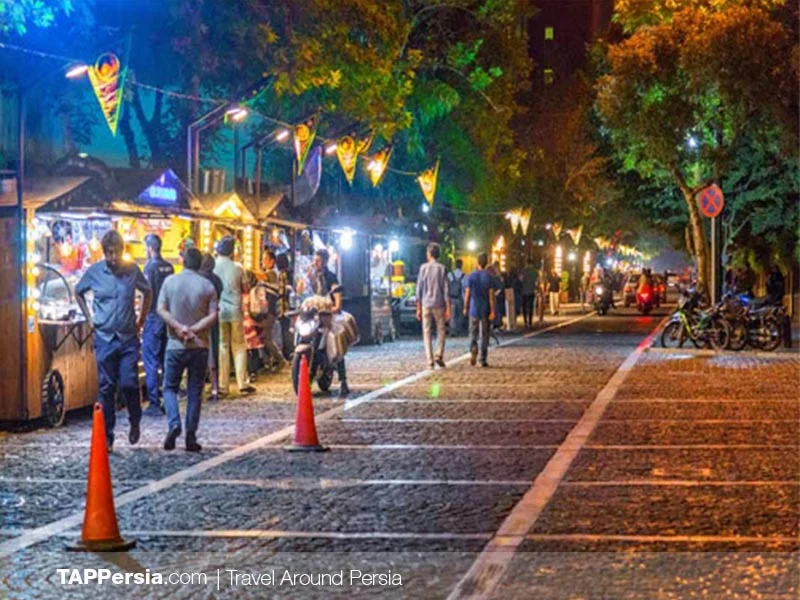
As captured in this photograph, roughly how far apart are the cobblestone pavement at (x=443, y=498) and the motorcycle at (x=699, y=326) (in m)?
8.18

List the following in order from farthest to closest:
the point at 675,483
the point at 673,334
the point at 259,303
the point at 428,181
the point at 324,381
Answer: the point at 428,181
the point at 673,334
the point at 259,303
the point at 324,381
the point at 675,483

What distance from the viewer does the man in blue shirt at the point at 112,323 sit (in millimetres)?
12688

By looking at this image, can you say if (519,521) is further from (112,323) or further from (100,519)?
(112,323)

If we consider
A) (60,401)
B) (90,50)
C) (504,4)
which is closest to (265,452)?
(60,401)

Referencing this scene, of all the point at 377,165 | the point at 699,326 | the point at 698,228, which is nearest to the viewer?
the point at 699,326

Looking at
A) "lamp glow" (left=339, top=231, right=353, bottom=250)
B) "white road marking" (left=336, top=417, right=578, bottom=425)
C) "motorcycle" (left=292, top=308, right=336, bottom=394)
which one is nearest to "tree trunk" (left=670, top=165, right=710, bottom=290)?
"lamp glow" (left=339, top=231, right=353, bottom=250)

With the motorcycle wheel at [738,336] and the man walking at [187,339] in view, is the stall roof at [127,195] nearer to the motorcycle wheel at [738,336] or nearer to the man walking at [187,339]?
the man walking at [187,339]

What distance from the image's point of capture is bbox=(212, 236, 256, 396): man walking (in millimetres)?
17750

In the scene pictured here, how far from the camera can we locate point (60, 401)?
49.7ft

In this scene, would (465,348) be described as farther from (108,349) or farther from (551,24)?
(551,24)

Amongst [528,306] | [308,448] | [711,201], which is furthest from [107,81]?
[528,306]

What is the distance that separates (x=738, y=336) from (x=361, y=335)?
7.78 m

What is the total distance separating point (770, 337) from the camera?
87.1ft

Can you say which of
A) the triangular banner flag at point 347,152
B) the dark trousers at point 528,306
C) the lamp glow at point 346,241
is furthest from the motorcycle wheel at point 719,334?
the dark trousers at point 528,306
